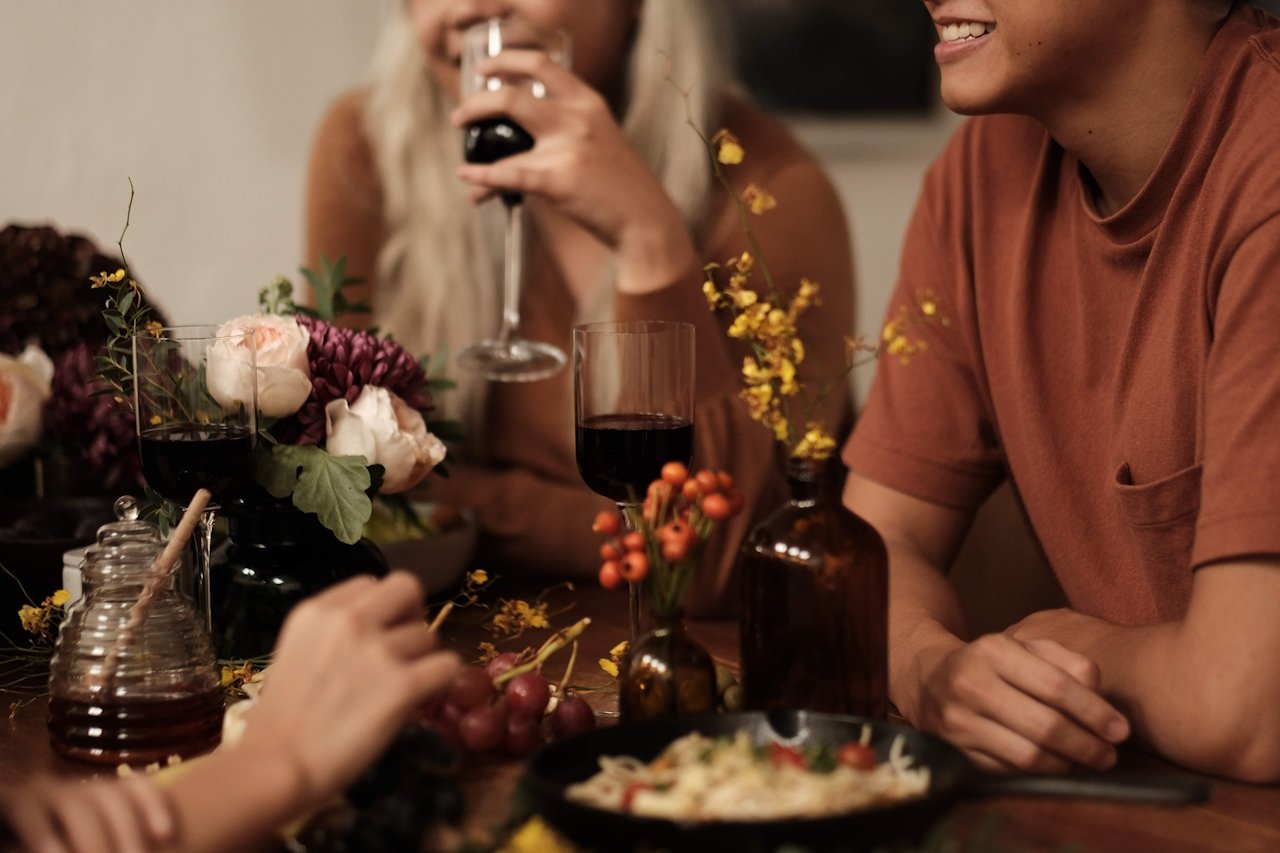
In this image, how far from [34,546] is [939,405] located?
0.98 m

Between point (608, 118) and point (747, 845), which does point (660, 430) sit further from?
point (608, 118)

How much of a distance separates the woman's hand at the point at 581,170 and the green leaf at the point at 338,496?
26.5 inches

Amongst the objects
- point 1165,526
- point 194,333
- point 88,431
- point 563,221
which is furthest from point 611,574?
point 563,221

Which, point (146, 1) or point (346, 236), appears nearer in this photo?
point (346, 236)

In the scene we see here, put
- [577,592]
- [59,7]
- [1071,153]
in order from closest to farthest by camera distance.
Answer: [1071,153]
[577,592]
[59,7]

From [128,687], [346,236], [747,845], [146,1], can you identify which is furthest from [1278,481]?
[146,1]

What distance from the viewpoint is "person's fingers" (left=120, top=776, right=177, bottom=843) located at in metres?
0.75

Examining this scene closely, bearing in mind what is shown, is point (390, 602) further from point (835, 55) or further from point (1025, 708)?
point (835, 55)

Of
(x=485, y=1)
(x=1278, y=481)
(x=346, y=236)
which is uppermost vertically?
(x=485, y=1)

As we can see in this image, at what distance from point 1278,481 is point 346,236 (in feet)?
5.09

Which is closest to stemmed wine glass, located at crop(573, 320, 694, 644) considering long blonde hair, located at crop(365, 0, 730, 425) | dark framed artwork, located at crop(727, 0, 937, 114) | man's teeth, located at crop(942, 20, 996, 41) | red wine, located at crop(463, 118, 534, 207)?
man's teeth, located at crop(942, 20, 996, 41)

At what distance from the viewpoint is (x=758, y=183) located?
2160 millimetres

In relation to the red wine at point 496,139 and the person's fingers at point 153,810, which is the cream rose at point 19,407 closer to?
the red wine at point 496,139

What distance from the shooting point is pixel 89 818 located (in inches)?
29.3
